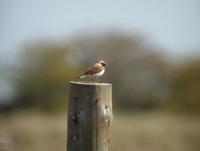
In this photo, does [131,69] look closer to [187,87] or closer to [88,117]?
[187,87]

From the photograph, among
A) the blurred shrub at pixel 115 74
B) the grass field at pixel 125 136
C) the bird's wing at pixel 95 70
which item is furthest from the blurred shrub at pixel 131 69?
the bird's wing at pixel 95 70

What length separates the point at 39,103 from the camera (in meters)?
36.2

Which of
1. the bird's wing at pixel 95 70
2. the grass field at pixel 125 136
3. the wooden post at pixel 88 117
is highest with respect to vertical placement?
the bird's wing at pixel 95 70

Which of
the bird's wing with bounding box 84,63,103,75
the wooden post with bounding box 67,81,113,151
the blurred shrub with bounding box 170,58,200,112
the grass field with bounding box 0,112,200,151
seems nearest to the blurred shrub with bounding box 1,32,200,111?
the blurred shrub with bounding box 170,58,200,112

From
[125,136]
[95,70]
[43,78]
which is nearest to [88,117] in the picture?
[95,70]

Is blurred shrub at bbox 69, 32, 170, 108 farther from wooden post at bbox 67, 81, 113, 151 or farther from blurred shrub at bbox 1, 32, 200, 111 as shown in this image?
wooden post at bbox 67, 81, 113, 151

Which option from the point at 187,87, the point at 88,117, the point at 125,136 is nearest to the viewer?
the point at 88,117

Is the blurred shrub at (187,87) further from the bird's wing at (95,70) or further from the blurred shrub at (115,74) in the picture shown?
the bird's wing at (95,70)

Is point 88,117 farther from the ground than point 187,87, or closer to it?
closer to it

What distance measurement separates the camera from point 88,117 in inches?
203

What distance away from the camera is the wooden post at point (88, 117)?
202 inches

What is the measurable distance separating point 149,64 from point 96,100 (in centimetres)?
3489

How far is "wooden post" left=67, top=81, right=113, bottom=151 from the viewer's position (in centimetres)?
514

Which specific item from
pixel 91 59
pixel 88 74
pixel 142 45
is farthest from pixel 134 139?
pixel 142 45
